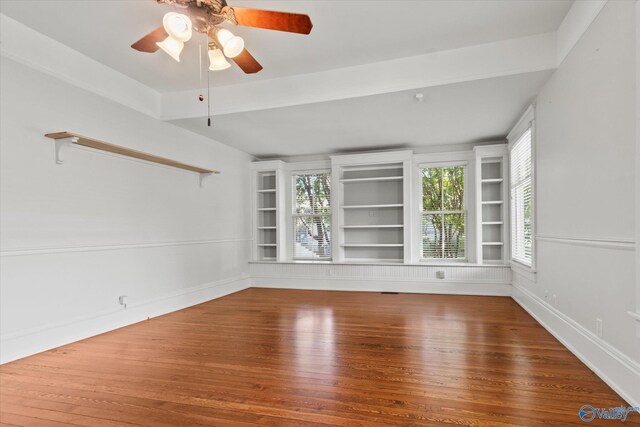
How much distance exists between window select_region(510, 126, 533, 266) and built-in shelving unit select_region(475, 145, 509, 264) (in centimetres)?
35

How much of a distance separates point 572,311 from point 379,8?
9.64 ft

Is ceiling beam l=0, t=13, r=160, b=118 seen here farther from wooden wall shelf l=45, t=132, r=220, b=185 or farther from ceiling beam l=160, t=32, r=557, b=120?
wooden wall shelf l=45, t=132, r=220, b=185

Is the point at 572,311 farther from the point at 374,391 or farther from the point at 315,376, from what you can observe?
the point at 315,376

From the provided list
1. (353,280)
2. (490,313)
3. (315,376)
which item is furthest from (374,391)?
(353,280)

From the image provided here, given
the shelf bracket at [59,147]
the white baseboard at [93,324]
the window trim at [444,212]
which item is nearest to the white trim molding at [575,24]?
the window trim at [444,212]

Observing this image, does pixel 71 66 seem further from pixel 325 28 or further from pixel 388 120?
pixel 388 120

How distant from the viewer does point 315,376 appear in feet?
8.31

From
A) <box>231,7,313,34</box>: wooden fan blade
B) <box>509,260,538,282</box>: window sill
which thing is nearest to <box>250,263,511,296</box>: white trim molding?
<box>509,260,538,282</box>: window sill

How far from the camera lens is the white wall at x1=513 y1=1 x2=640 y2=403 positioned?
2098mm

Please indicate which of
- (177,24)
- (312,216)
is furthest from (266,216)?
(177,24)

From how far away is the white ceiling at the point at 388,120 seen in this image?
12.4 feet

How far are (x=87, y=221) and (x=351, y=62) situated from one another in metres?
3.16

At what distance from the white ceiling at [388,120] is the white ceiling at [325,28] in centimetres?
46

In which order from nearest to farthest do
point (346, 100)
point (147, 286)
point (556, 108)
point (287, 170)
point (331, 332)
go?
point (556, 108), point (331, 332), point (346, 100), point (147, 286), point (287, 170)
